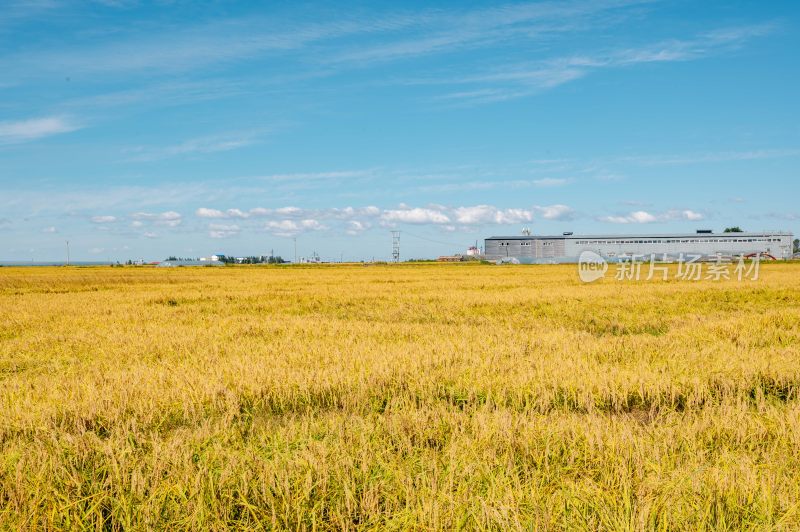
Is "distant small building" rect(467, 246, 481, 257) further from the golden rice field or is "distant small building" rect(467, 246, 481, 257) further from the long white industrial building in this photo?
the golden rice field

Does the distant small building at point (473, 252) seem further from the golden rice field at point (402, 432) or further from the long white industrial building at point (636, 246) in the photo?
the golden rice field at point (402, 432)

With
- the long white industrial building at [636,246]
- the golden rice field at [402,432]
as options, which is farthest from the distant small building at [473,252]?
the golden rice field at [402,432]

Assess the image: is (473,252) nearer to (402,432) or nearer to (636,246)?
(636,246)

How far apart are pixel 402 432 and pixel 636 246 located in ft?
428

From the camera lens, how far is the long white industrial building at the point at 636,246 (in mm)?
116625

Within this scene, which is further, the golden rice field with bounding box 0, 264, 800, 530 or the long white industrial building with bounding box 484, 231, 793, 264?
the long white industrial building with bounding box 484, 231, 793, 264

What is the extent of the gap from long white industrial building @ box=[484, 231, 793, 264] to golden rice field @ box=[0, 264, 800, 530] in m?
109

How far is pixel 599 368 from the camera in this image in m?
6.89

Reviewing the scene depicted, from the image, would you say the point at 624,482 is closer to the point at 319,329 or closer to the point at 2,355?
the point at 319,329

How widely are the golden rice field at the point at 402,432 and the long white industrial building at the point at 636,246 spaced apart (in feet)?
358

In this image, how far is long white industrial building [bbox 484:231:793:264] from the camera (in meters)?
117

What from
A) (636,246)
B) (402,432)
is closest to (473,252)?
(636,246)

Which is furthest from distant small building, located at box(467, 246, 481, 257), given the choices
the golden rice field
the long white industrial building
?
the golden rice field

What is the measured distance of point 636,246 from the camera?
404 feet
